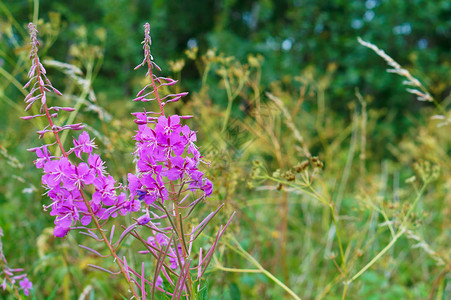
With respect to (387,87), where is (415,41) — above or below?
above

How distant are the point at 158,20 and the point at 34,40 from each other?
886 centimetres

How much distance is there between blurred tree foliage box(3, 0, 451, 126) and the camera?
25.3ft

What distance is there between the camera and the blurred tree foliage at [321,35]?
7715 millimetres

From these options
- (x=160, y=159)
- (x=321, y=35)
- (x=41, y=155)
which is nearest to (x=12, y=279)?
(x=41, y=155)

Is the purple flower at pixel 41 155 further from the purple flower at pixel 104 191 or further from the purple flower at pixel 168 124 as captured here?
the purple flower at pixel 168 124

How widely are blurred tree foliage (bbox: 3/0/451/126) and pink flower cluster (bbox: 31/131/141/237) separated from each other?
6.14m

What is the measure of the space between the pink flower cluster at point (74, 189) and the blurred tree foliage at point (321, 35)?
20.2 feet

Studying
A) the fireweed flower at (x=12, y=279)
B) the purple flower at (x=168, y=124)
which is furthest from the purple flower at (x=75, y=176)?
the fireweed flower at (x=12, y=279)

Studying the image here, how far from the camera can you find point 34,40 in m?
0.96

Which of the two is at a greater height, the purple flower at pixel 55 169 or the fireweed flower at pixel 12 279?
the purple flower at pixel 55 169

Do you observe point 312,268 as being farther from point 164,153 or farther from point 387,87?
point 387,87

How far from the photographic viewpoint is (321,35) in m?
8.64

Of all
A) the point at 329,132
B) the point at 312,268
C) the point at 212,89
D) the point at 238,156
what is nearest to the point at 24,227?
the point at 238,156

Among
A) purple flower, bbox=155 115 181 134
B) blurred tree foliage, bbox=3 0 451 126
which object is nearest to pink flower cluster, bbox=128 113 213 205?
purple flower, bbox=155 115 181 134
